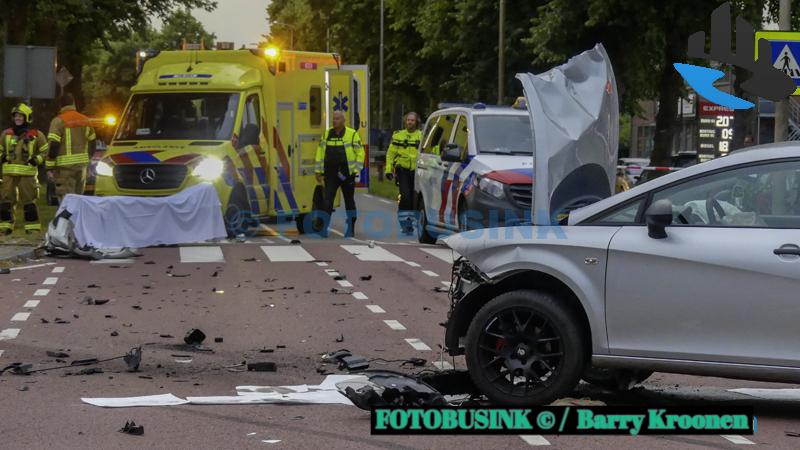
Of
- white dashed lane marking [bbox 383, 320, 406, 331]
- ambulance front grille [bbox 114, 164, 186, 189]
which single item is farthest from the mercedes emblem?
white dashed lane marking [bbox 383, 320, 406, 331]

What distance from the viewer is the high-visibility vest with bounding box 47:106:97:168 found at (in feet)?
79.3

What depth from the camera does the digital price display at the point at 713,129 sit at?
133 feet

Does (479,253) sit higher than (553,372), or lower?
higher

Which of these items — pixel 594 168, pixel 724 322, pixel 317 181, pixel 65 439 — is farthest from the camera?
pixel 317 181

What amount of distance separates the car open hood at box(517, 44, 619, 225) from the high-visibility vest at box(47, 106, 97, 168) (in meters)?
15.0

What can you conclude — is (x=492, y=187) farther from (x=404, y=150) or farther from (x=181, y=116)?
(x=181, y=116)

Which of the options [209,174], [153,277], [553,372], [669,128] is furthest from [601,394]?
[669,128]

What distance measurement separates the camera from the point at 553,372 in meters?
8.20

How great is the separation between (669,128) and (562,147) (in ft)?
107

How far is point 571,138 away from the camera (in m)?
9.84

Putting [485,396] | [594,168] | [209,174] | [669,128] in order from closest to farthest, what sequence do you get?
[485,396] → [594,168] → [209,174] → [669,128]

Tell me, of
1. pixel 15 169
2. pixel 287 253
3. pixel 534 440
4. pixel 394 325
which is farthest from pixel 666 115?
pixel 534 440

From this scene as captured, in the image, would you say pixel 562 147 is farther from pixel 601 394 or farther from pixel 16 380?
pixel 16 380

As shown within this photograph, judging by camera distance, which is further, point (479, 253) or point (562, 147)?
point (562, 147)
